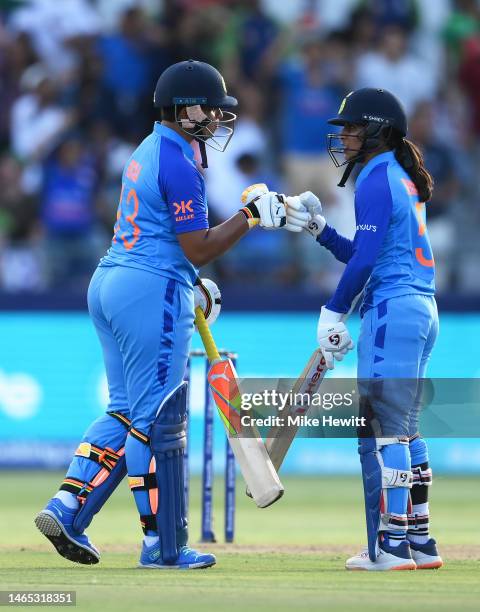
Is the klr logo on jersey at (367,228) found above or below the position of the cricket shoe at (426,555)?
above

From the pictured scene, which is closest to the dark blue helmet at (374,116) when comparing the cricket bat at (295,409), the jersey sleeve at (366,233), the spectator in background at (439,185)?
the jersey sleeve at (366,233)

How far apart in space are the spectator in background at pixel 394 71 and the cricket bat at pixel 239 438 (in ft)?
28.9

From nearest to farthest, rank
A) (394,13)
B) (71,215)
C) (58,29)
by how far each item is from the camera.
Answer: (71,215) → (58,29) → (394,13)

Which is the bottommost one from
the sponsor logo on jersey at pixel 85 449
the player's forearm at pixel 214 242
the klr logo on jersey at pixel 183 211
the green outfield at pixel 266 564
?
the green outfield at pixel 266 564

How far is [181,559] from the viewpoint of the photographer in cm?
705

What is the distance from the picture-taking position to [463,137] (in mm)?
16031

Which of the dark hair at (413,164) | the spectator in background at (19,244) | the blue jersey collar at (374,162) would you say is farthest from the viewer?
the spectator in background at (19,244)

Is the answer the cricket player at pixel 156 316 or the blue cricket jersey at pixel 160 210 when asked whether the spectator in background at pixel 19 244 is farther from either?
the blue cricket jersey at pixel 160 210

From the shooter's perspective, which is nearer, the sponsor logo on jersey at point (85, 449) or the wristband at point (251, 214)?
the wristband at point (251, 214)

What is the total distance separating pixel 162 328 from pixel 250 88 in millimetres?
8841

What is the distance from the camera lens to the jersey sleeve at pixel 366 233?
7055 millimetres

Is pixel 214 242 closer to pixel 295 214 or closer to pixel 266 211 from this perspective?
pixel 266 211

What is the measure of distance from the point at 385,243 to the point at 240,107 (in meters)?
8.51

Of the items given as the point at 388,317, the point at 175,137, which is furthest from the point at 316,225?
the point at 175,137
